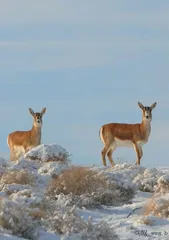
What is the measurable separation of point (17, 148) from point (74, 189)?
52.7ft

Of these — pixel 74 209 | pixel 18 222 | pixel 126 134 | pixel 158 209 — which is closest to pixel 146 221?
pixel 158 209

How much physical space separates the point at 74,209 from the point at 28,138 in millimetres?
19512

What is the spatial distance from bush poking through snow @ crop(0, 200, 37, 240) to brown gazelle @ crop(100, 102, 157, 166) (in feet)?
59.3

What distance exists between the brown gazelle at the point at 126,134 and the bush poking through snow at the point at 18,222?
18062 millimetres

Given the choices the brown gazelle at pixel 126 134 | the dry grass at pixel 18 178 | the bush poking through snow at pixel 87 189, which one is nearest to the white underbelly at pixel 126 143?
the brown gazelle at pixel 126 134

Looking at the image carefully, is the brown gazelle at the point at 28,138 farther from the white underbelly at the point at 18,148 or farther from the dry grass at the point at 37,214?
the dry grass at the point at 37,214

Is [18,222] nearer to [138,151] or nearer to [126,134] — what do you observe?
[138,151]

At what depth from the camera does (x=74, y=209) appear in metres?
13.9

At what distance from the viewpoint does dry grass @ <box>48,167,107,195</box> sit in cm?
1789

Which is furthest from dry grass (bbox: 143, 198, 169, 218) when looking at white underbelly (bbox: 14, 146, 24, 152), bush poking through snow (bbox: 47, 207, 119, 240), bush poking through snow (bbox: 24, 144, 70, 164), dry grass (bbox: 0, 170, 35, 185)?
white underbelly (bbox: 14, 146, 24, 152)

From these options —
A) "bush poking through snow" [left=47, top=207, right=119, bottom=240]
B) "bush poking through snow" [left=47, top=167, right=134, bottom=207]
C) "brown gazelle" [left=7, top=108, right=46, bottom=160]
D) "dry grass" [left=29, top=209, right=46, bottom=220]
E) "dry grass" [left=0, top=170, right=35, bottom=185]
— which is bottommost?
"bush poking through snow" [left=47, top=207, right=119, bottom=240]

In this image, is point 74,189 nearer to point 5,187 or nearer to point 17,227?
point 5,187

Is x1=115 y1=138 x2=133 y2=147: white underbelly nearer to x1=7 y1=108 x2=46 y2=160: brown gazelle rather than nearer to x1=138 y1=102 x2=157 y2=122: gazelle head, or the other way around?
x1=138 y1=102 x2=157 y2=122: gazelle head

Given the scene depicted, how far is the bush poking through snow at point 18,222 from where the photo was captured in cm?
1275
